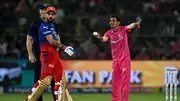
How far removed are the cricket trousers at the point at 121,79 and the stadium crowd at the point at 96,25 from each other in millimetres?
7986

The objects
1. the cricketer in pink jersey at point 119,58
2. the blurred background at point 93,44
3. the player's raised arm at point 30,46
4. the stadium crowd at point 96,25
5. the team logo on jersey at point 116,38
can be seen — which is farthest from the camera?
the stadium crowd at point 96,25

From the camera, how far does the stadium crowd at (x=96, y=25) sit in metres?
21.6

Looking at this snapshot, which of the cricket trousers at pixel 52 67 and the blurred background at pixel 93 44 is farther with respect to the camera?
the blurred background at pixel 93 44

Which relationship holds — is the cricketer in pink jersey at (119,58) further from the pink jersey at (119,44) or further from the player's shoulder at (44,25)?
the player's shoulder at (44,25)

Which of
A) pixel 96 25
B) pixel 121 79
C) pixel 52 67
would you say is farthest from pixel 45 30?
pixel 96 25

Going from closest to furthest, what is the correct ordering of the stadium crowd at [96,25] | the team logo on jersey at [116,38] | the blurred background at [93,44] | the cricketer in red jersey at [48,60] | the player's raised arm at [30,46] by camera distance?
the cricketer in red jersey at [48,60] < the player's raised arm at [30,46] < the team logo on jersey at [116,38] < the blurred background at [93,44] < the stadium crowd at [96,25]

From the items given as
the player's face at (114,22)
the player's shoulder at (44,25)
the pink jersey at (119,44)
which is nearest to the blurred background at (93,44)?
the pink jersey at (119,44)

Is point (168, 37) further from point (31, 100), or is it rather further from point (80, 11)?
point (31, 100)

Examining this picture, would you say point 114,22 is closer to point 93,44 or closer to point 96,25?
point 93,44

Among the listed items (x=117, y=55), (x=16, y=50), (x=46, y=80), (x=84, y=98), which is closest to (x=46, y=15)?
(x=46, y=80)

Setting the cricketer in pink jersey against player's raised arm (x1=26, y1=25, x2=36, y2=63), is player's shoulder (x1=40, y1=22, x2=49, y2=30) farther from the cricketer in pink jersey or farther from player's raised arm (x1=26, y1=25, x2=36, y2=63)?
the cricketer in pink jersey

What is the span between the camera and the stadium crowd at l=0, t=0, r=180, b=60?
Result: 21.6 metres

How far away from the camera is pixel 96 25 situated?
23.0m

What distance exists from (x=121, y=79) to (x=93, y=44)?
922 centimetres
